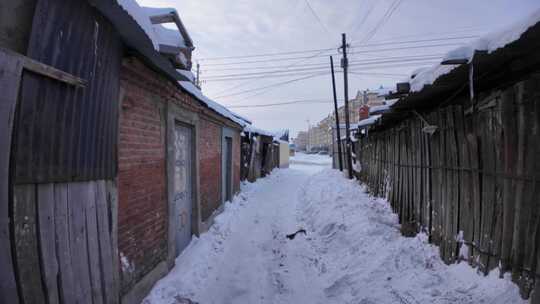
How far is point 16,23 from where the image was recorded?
1.54 meters

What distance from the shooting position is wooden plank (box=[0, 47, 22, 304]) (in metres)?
1.42

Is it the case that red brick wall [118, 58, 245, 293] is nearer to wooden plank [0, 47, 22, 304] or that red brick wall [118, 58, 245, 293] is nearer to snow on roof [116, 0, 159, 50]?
snow on roof [116, 0, 159, 50]

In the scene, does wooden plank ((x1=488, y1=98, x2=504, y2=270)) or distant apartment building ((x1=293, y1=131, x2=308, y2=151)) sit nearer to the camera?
wooden plank ((x1=488, y1=98, x2=504, y2=270))

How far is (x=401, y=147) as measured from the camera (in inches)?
209

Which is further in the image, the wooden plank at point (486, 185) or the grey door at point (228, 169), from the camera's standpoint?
the grey door at point (228, 169)

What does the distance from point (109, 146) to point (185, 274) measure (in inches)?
91.9

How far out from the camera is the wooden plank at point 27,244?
1.54m

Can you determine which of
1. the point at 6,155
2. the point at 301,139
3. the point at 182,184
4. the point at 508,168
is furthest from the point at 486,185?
the point at 301,139

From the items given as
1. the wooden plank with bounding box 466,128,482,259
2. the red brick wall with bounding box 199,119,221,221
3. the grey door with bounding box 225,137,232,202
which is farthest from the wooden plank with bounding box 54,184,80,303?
the grey door with bounding box 225,137,232,202

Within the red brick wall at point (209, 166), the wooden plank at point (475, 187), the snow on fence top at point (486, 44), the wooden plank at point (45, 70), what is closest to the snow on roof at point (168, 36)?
the wooden plank at point (45, 70)

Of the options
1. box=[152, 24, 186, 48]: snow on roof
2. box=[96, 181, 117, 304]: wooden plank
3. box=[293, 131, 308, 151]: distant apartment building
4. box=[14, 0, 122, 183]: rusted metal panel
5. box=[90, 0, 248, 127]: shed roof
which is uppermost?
box=[293, 131, 308, 151]: distant apartment building

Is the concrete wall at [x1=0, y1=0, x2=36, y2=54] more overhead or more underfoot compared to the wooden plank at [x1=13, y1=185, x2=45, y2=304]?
more overhead

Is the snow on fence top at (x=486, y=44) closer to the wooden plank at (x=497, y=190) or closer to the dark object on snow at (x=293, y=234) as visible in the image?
the wooden plank at (x=497, y=190)

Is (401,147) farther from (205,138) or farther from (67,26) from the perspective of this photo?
(67,26)
